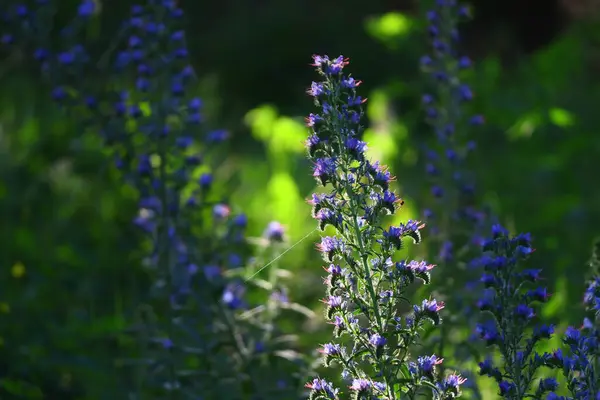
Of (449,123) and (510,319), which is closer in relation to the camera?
(510,319)

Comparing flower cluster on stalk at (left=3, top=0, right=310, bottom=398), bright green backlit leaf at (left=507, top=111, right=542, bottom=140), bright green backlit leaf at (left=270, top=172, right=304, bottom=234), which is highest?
bright green backlit leaf at (left=270, top=172, right=304, bottom=234)

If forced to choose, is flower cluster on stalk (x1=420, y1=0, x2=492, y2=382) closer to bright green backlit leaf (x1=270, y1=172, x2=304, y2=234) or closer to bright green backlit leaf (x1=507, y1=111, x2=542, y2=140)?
bright green backlit leaf (x1=507, y1=111, x2=542, y2=140)

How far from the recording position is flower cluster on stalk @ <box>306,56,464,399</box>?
180 centimetres

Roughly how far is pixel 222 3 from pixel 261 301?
10.0m

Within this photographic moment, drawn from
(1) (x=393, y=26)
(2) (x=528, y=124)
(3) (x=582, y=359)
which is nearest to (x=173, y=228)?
(3) (x=582, y=359)

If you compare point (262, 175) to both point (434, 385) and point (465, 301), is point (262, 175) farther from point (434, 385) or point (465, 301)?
point (434, 385)

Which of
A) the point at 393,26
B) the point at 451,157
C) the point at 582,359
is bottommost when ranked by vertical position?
the point at 582,359

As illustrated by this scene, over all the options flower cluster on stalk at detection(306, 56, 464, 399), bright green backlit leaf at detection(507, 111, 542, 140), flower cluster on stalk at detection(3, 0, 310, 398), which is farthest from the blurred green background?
flower cluster on stalk at detection(306, 56, 464, 399)

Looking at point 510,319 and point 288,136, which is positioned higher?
point 288,136

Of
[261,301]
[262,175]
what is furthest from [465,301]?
[262,175]

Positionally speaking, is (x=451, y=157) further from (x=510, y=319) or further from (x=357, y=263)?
(x=357, y=263)

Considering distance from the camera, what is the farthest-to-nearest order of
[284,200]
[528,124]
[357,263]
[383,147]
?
[383,147] → [284,200] → [528,124] → [357,263]

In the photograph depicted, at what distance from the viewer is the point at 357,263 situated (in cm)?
187

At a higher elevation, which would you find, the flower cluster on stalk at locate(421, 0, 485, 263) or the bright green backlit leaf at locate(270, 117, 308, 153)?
the bright green backlit leaf at locate(270, 117, 308, 153)
